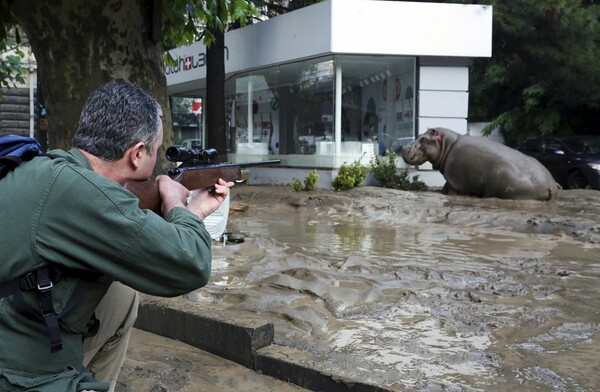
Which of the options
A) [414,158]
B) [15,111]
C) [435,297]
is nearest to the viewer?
[435,297]

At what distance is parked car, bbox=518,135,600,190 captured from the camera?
16281mm

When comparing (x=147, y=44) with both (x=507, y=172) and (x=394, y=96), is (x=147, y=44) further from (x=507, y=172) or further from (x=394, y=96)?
(x=394, y=96)

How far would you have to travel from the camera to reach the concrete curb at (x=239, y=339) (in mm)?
3838

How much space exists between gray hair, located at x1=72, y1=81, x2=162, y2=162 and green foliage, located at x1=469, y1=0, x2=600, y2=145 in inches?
742

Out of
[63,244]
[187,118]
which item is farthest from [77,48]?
[187,118]

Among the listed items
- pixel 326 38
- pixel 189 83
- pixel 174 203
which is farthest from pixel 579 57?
pixel 174 203

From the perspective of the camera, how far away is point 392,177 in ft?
48.0

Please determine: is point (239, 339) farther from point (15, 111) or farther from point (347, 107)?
point (15, 111)

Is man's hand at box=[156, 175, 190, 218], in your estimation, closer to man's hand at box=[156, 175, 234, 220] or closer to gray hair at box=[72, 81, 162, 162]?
man's hand at box=[156, 175, 234, 220]

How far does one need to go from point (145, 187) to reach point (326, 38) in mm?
13280

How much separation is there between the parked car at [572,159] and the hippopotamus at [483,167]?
13.7ft

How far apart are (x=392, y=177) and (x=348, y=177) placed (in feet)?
3.48

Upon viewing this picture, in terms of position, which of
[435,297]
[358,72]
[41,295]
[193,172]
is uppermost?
[358,72]

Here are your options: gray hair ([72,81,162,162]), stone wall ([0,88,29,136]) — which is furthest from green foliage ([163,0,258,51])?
stone wall ([0,88,29,136])
